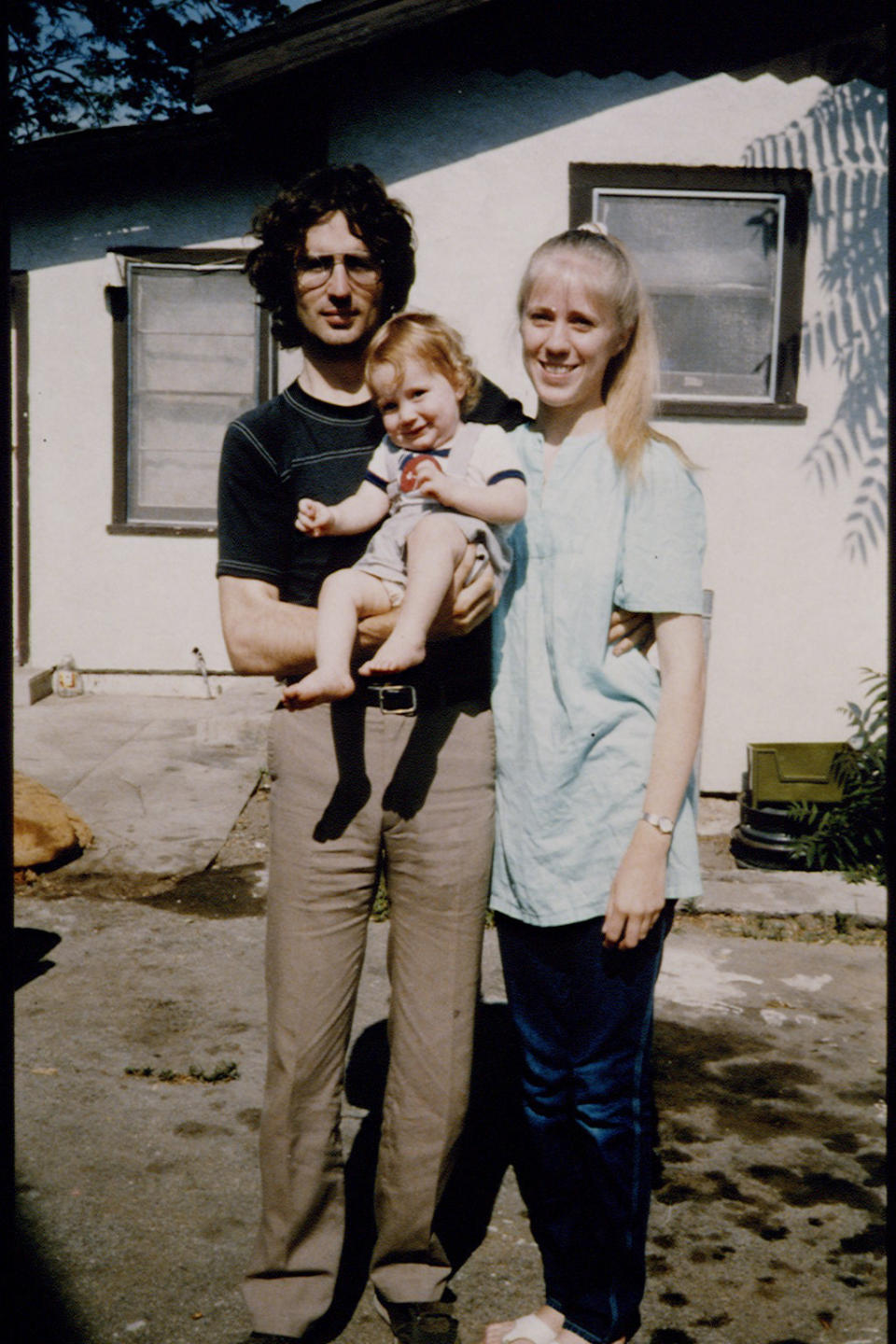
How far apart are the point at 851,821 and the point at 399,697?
4096 millimetres

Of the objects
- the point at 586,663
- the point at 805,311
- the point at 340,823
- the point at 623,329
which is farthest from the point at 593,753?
the point at 805,311

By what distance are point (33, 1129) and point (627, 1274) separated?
1767 millimetres

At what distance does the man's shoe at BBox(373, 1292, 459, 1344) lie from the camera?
2.47 metres

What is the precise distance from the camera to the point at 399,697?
236cm

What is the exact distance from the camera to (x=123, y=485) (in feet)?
28.8

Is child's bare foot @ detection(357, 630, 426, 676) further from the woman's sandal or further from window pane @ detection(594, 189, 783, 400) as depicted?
window pane @ detection(594, 189, 783, 400)

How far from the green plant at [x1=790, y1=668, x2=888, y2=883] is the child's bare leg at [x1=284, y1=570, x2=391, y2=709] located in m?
3.93

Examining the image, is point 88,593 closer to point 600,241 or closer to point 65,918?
point 65,918

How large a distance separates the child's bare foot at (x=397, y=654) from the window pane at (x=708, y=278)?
4713 millimetres

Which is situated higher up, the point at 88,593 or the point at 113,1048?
the point at 88,593

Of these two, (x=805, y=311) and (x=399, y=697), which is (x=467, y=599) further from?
(x=805, y=311)

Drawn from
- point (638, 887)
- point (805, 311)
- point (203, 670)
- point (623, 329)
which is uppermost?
point (805, 311)

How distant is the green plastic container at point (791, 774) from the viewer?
5.96 metres

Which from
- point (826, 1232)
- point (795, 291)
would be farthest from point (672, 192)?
point (826, 1232)
